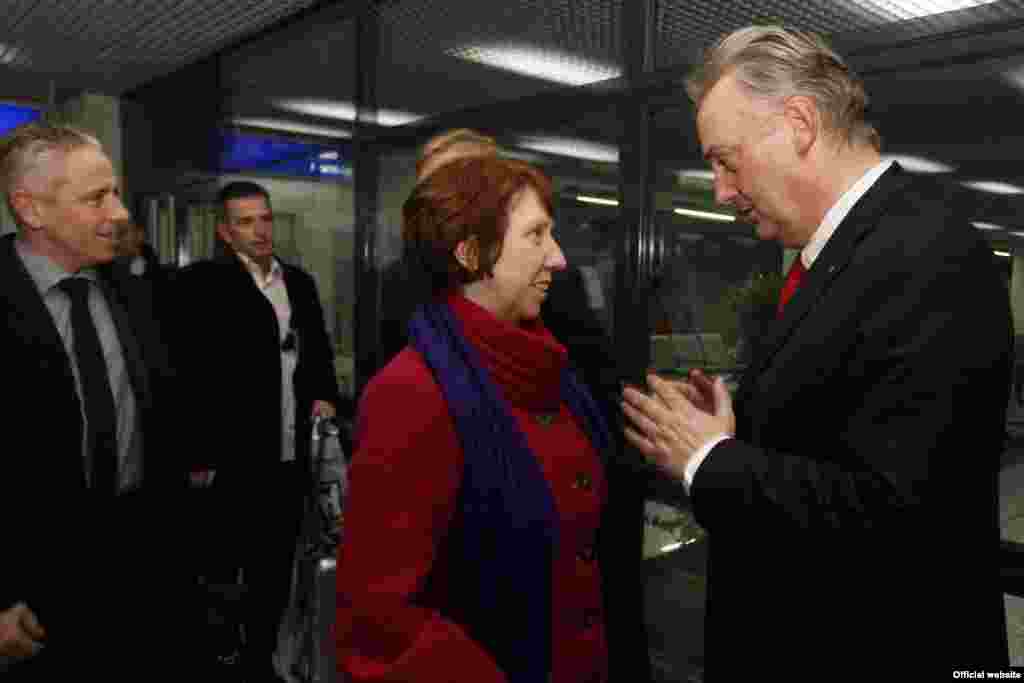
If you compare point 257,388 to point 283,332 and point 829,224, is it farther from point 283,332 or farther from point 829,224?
point 829,224

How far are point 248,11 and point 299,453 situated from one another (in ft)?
7.69

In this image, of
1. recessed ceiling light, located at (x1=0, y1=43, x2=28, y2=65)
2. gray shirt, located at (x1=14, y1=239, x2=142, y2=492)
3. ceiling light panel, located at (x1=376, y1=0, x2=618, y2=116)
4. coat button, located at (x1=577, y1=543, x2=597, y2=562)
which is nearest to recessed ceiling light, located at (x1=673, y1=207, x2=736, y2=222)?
ceiling light panel, located at (x1=376, y1=0, x2=618, y2=116)

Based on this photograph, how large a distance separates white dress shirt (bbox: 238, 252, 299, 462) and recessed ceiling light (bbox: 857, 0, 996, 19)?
2.33m

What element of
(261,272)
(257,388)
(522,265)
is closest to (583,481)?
(522,265)

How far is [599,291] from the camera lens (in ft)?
9.29

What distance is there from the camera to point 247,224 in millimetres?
3322

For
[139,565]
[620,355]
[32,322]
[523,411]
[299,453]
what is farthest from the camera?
[299,453]

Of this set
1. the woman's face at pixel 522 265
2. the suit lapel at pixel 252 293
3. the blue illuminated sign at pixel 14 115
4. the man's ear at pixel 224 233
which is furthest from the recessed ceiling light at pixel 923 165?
the blue illuminated sign at pixel 14 115

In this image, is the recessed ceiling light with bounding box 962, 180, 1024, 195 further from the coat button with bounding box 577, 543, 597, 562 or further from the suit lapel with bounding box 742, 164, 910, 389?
the coat button with bounding box 577, 543, 597, 562

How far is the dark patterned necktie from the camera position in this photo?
1816 millimetres

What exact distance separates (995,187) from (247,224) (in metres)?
2.62

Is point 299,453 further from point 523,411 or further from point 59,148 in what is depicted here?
point 523,411

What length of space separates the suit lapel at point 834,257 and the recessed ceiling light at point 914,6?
1123 millimetres

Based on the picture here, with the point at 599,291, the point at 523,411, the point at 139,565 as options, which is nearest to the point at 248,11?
the point at 599,291
